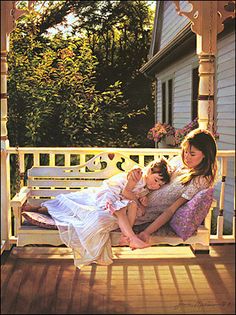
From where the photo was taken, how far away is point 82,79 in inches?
324

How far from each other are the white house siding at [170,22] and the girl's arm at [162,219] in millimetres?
6036

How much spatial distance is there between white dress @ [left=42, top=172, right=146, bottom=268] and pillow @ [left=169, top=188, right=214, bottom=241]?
0.33 meters

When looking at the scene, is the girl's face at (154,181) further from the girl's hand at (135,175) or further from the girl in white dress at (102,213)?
the girl's hand at (135,175)

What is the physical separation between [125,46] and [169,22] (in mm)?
2555

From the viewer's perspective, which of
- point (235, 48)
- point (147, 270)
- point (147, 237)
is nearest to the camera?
point (147, 237)

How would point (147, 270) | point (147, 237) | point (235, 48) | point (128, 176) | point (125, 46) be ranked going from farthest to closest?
1. point (125, 46)
2. point (235, 48)
3. point (147, 270)
4. point (128, 176)
5. point (147, 237)

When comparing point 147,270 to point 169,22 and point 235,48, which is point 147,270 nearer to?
point 235,48

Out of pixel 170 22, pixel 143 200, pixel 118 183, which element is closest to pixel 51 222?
pixel 118 183

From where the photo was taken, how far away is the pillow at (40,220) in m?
3.22

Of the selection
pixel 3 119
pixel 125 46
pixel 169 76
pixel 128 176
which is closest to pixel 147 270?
pixel 128 176

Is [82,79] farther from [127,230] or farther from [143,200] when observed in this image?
[127,230]

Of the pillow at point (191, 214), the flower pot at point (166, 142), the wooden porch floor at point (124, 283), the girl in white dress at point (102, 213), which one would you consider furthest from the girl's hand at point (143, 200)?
the flower pot at point (166, 142)

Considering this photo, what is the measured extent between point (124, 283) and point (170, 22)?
7.45 m

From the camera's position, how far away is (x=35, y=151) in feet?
13.1
